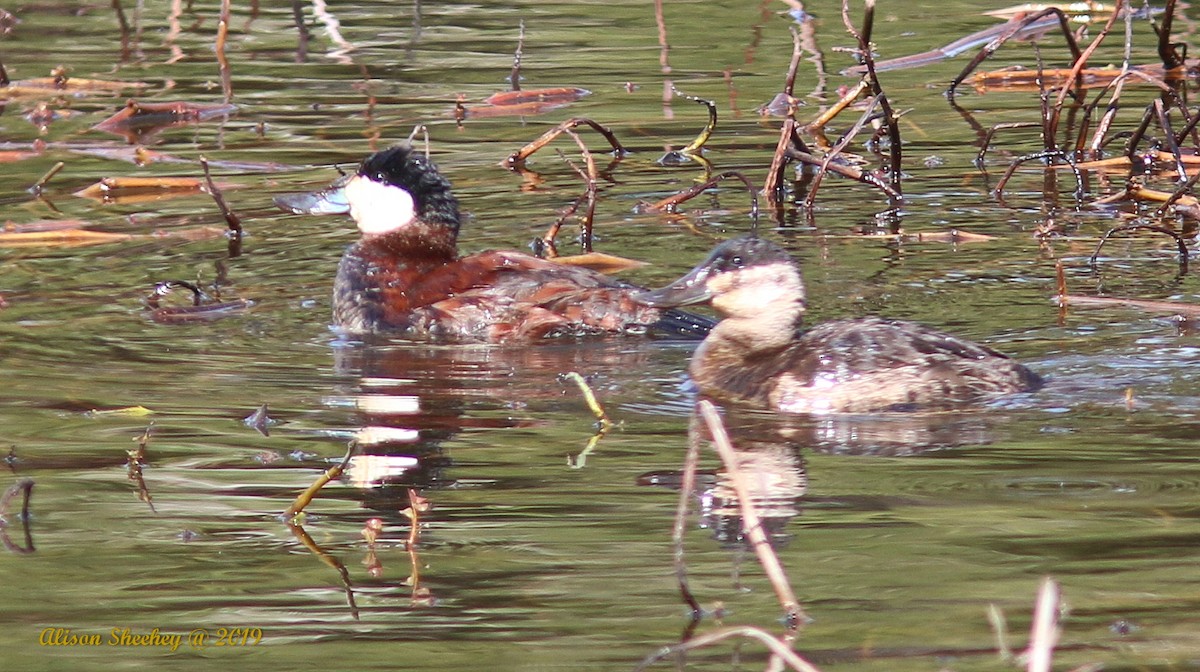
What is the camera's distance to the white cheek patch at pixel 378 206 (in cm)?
832

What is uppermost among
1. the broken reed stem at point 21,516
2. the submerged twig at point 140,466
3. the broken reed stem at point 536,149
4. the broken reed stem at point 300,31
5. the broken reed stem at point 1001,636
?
the broken reed stem at point 1001,636

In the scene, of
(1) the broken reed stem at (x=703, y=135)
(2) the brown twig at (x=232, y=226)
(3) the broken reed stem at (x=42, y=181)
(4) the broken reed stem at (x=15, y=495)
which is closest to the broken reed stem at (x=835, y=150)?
(1) the broken reed stem at (x=703, y=135)

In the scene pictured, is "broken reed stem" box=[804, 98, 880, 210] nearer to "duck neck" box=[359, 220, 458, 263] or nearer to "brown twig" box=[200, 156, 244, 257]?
"duck neck" box=[359, 220, 458, 263]

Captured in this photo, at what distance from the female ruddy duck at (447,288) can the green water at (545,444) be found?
0.54 feet

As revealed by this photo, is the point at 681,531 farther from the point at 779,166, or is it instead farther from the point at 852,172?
the point at 779,166

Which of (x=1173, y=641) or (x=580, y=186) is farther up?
(x=1173, y=641)

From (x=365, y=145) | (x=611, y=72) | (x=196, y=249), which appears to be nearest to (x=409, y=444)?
(x=196, y=249)

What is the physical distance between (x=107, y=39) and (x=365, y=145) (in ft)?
14.2

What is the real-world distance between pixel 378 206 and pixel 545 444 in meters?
2.81

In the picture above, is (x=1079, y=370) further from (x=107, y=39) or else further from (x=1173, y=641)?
(x=107, y=39)

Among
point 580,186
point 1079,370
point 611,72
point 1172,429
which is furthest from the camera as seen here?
point 611,72

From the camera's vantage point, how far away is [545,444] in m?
5.87

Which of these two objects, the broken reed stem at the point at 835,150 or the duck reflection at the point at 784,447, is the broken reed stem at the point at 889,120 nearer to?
the broken reed stem at the point at 835,150

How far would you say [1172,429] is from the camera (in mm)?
5816
